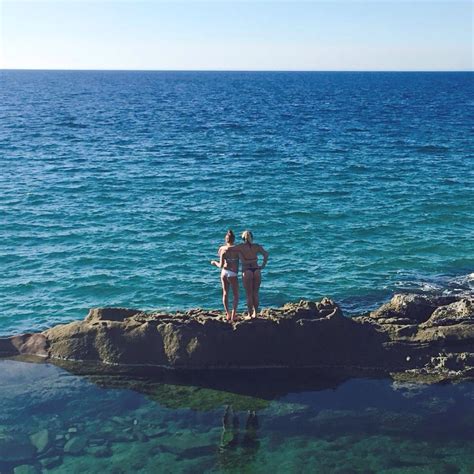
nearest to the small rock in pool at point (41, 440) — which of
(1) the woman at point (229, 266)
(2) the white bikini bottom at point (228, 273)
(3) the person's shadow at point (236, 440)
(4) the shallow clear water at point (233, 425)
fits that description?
(4) the shallow clear water at point (233, 425)

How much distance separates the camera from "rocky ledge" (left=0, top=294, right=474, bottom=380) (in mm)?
15273

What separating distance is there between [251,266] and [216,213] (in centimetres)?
1685

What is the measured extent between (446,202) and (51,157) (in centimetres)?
2838

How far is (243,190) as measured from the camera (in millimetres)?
37500

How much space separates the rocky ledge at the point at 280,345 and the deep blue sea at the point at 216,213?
4879 millimetres

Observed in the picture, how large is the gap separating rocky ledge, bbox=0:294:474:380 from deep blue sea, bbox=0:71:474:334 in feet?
16.0

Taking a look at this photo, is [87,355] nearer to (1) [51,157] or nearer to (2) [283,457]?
(2) [283,457]

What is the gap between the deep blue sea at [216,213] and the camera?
894 inches

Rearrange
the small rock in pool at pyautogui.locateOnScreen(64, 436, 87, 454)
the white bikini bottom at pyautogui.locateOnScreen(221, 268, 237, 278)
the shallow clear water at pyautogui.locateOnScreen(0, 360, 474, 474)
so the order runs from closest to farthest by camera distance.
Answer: the shallow clear water at pyautogui.locateOnScreen(0, 360, 474, 474) < the small rock in pool at pyautogui.locateOnScreen(64, 436, 87, 454) < the white bikini bottom at pyautogui.locateOnScreen(221, 268, 237, 278)

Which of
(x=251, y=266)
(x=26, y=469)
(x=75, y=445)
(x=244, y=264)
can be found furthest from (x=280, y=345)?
Answer: (x=26, y=469)

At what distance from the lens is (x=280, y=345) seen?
604 inches

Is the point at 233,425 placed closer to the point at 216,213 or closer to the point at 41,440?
the point at 41,440

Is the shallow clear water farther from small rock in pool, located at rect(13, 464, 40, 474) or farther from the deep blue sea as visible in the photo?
the deep blue sea

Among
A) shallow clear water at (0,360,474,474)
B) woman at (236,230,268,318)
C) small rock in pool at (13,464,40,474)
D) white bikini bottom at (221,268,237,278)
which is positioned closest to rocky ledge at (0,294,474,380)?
woman at (236,230,268,318)
